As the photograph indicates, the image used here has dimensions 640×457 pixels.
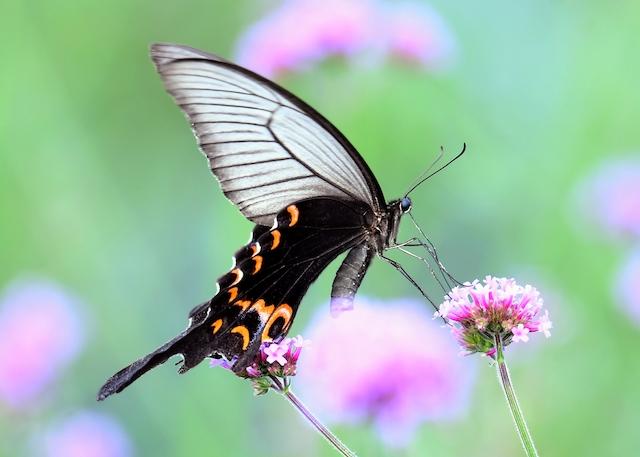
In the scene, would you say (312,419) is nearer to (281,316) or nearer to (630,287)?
(281,316)

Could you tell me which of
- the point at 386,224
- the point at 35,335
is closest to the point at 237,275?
the point at 386,224

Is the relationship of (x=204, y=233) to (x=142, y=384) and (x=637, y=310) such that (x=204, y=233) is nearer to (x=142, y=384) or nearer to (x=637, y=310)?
(x=142, y=384)

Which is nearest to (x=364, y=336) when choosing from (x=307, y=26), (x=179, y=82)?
(x=179, y=82)

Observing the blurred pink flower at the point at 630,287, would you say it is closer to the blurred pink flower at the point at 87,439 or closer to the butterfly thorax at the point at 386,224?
the butterfly thorax at the point at 386,224

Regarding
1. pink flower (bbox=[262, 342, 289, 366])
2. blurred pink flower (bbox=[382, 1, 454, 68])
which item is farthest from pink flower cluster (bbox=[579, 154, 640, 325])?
pink flower (bbox=[262, 342, 289, 366])

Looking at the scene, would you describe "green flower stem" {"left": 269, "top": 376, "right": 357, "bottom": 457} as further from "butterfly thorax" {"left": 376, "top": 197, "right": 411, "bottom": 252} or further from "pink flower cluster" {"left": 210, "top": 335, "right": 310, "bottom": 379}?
"butterfly thorax" {"left": 376, "top": 197, "right": 411, "bottom": 252}

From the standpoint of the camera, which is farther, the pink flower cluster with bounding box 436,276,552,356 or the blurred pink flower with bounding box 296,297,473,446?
the blurred pink flower with bounding box 296,297,473,446
